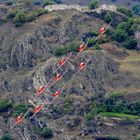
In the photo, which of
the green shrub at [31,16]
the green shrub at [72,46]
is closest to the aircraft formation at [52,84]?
the green shrub at [72,46]

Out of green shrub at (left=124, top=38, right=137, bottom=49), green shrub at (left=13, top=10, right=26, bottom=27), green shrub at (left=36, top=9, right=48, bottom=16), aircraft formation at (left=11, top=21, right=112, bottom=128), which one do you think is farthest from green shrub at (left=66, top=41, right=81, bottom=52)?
green shrub at (left=36, top=9, right=48, bottom=16)

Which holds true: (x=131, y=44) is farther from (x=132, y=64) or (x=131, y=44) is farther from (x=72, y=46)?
(x=72, y=46)

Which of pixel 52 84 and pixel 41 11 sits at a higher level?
pixel 41 11

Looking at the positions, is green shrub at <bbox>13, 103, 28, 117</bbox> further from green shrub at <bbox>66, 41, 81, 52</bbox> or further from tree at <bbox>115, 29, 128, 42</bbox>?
tree at <bbox>115, 29, 128, 42</bbox>

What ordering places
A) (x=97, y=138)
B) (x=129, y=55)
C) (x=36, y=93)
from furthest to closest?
(x=129, y=55), (x=36, y=93), (x=97, y=138)

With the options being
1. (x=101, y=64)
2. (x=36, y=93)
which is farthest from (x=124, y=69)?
(x=36, y=93)

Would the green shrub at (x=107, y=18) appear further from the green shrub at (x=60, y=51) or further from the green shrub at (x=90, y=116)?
the green shrub at (x=90, y=116)

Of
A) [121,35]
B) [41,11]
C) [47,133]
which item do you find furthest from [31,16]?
[47,133]

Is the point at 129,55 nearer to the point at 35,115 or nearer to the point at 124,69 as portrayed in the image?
the point at 124,69
